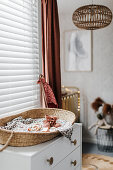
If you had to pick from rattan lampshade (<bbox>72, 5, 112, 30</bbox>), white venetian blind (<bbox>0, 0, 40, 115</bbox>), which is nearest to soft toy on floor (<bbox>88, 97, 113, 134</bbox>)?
rattan lampshade (<bbox>72, 5, 112, 30</bbox>)

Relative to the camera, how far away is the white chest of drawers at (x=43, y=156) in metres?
1.08

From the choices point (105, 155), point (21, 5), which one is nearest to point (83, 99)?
point (105, 155)

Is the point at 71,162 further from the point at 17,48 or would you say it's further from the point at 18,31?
the point at 18,31

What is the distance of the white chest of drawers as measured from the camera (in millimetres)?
1080

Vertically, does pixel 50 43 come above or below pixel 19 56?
above

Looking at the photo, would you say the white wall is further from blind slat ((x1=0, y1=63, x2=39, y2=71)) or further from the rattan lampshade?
blind slat ((x1=0, y1=63, x2=39, y2=71))

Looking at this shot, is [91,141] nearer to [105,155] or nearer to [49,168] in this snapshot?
[105,155]

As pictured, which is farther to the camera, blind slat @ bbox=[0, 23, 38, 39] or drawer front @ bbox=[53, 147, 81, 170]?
blind slat @ bbox=[0, 23, 38, 39]

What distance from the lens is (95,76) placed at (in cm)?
376

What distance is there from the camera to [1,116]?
1.58 meters

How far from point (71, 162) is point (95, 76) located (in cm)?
241

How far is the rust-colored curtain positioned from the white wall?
1655 millimetres

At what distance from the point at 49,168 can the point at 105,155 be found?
7.21ft

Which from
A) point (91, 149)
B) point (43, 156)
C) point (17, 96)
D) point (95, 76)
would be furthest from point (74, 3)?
point (43, 156)
